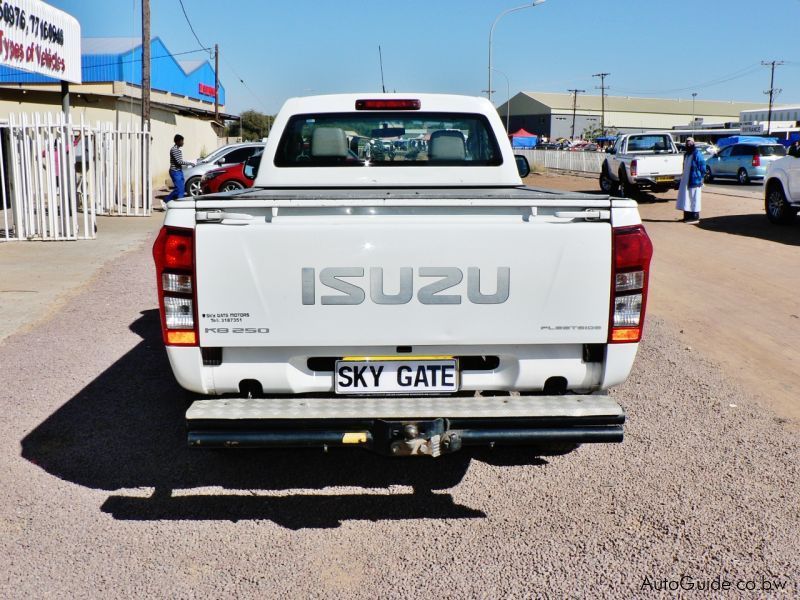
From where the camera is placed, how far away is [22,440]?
4918 mm

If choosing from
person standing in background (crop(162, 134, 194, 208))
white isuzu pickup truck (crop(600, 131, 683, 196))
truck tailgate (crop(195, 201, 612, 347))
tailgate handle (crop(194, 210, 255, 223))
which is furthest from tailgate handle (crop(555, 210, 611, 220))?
white isuzu pickup truck (crop(600, 131, 683, 196))

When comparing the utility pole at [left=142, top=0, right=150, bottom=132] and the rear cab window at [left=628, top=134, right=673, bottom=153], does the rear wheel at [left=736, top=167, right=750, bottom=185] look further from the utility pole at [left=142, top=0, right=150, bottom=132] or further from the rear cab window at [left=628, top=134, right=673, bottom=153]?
the utility pole at [left=142, top=0, right=150, bottom=132]

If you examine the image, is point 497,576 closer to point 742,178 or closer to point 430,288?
point 430,288

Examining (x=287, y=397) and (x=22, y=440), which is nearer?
(x=287, y=397)

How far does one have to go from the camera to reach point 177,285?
137 inches

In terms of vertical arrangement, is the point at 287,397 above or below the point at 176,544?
above

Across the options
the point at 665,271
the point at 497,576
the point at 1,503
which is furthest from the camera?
the point at 665,271

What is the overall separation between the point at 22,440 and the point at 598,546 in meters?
3.43

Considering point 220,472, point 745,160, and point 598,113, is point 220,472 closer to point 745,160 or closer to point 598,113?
point 745,160

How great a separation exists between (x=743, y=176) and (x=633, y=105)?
10888 centimetres

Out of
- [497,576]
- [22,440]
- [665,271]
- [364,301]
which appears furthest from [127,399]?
[665,271]

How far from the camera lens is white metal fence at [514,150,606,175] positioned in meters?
39.6

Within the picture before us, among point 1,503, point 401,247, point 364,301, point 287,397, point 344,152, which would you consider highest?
point 344,152

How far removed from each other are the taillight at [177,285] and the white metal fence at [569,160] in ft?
114
